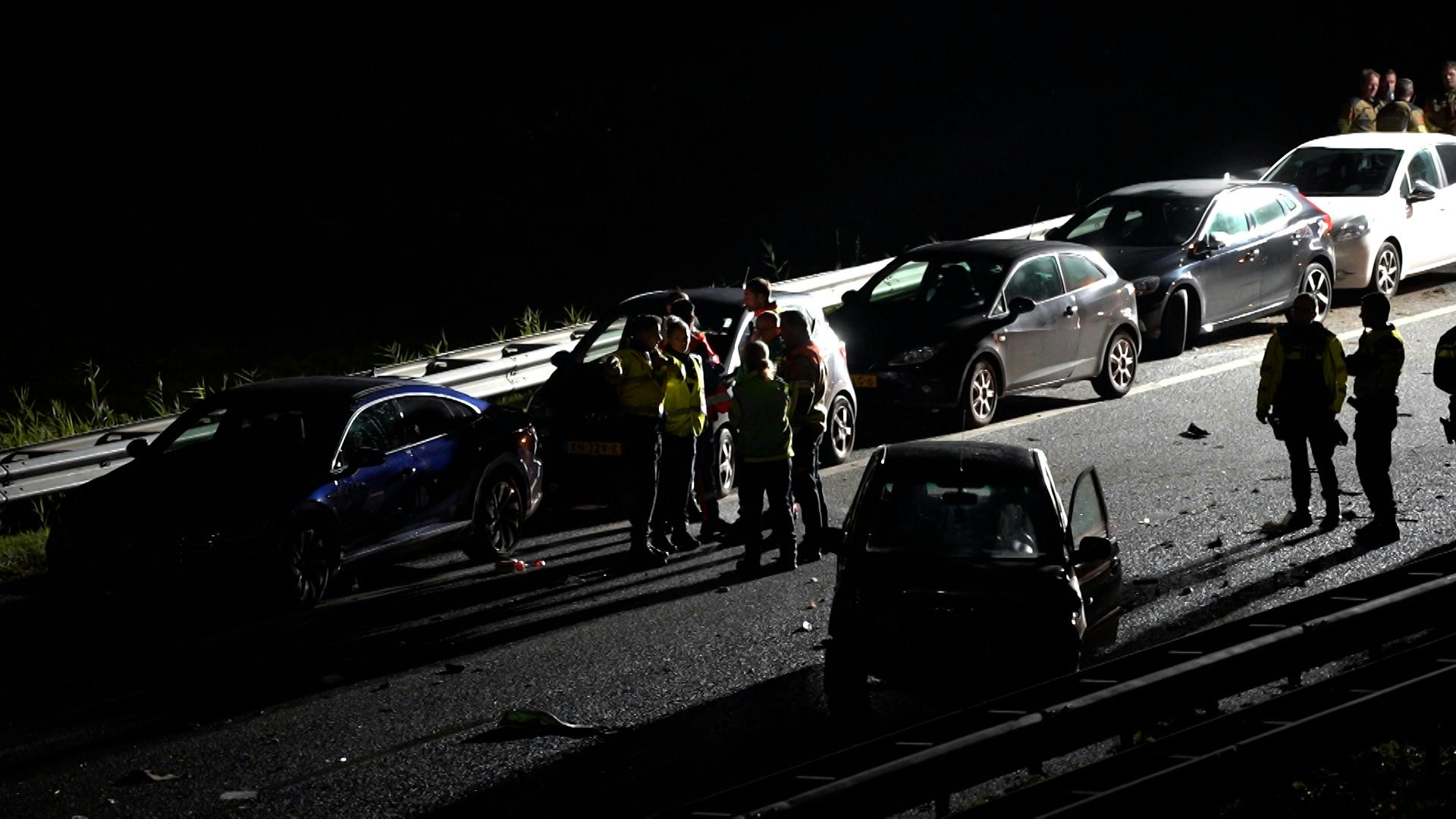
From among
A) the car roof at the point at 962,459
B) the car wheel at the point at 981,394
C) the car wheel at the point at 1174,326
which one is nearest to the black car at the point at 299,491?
the car roof at the point at 962,459

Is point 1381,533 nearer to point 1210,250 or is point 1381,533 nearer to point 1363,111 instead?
point 1210,250

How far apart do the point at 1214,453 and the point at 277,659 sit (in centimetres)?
839

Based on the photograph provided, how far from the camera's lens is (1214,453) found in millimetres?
16203

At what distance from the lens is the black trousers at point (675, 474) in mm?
13648

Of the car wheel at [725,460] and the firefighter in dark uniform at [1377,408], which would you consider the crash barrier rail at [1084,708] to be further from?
the car wheel at [725,460]

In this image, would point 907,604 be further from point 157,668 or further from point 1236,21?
point 1236,21

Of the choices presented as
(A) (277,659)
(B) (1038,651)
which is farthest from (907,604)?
(A) (277,659)

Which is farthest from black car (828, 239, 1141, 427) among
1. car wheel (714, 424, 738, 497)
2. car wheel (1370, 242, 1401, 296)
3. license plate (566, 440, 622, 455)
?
car wheel (1370, 242, 1401, 296)

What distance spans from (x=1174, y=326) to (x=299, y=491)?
11001mm

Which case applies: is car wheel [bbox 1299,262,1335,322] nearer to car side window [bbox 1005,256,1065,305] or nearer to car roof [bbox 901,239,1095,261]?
car roof [bbox 901,239,1095,261]

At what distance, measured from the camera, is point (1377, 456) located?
13016 millimetres

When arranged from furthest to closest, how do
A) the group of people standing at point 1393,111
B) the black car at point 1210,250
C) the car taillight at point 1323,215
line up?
the group of people standing at point 1393,111, the car taillight at point 1323,215, the black car at point 1210,250

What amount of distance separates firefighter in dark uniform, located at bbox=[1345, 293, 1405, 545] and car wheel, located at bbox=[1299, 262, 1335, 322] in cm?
849

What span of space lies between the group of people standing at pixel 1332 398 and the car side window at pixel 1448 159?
36.9 feet
